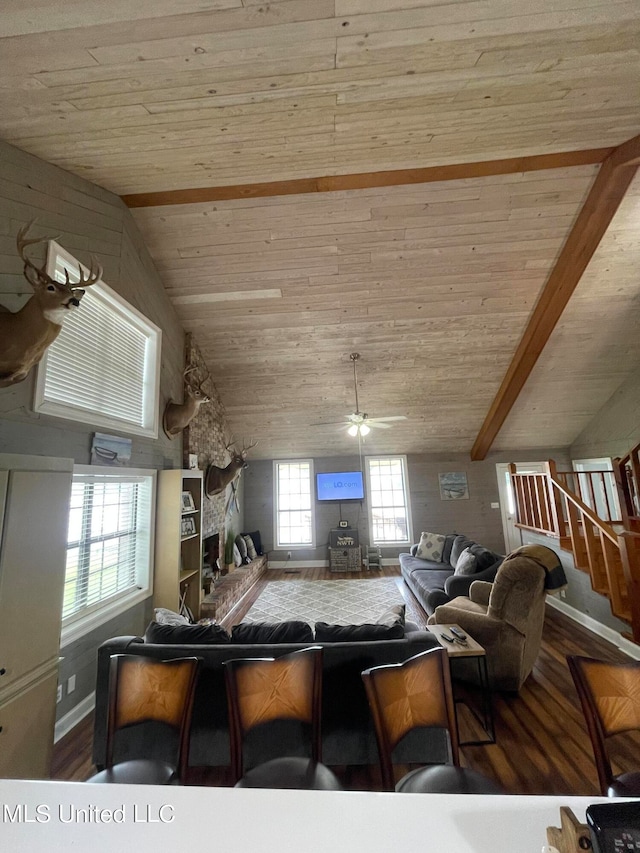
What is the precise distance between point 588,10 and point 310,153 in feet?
5.85

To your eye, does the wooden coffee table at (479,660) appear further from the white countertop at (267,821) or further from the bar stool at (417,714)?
the white countertop at (267,821)

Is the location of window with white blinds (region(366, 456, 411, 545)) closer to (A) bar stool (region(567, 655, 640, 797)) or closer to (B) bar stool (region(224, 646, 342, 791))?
(A) bar stool (region(567, 655, 640, 797))

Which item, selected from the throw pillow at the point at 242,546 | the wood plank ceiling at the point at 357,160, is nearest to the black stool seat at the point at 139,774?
the wood plank ceiling at the point at 357,160

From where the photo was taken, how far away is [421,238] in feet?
12.4

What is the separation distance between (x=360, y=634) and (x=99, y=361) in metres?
3.07

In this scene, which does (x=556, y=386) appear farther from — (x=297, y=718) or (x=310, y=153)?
(x=297, y=718)

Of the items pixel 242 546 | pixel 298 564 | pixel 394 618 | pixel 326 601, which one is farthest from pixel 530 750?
pixel 298 564

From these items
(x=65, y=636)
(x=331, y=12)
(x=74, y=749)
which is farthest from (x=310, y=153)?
(x=74, y=749)

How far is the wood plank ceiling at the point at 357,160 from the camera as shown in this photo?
192 cm

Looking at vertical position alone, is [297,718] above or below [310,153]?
below

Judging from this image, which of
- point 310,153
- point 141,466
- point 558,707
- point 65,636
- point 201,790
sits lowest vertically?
point 558,707

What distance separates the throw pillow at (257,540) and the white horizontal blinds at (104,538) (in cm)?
378

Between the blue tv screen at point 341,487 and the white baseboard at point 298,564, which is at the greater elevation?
the blue tv screen at point 341,487

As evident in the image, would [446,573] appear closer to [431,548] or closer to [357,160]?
[431,548]
